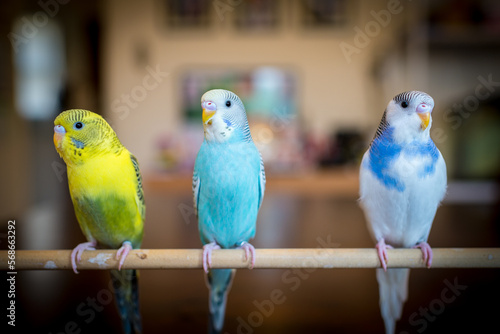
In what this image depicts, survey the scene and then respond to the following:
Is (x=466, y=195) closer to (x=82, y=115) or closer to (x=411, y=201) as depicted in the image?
(x=411, y=201)

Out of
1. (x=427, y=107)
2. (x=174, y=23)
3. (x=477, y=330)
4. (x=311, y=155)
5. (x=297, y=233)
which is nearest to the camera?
(x=427, y=107)

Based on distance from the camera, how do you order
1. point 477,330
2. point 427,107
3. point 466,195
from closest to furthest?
point 427,107 < point 477,330 < point 466,195

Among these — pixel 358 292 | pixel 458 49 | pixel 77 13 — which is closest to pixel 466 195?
pixel 458 49

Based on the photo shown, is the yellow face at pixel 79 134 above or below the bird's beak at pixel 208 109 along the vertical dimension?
below

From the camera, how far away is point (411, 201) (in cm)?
91

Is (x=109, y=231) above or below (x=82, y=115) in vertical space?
below

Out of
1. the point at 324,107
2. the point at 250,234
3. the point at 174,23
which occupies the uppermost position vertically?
the point at 174,23

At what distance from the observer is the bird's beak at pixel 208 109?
84 centimetres

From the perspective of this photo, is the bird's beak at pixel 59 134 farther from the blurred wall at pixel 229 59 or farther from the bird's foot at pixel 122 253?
the blurred wall at pixel 229 59

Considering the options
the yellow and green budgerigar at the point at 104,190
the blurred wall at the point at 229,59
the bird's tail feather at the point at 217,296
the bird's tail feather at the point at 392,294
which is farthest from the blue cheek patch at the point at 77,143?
the blurred wall at the point at 229,59

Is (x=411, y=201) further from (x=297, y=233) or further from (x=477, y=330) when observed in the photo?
(x=297, y=233)

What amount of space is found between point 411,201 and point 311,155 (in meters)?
3.44

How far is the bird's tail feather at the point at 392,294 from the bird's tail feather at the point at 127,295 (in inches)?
25.2

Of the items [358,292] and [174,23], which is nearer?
[358,292]
